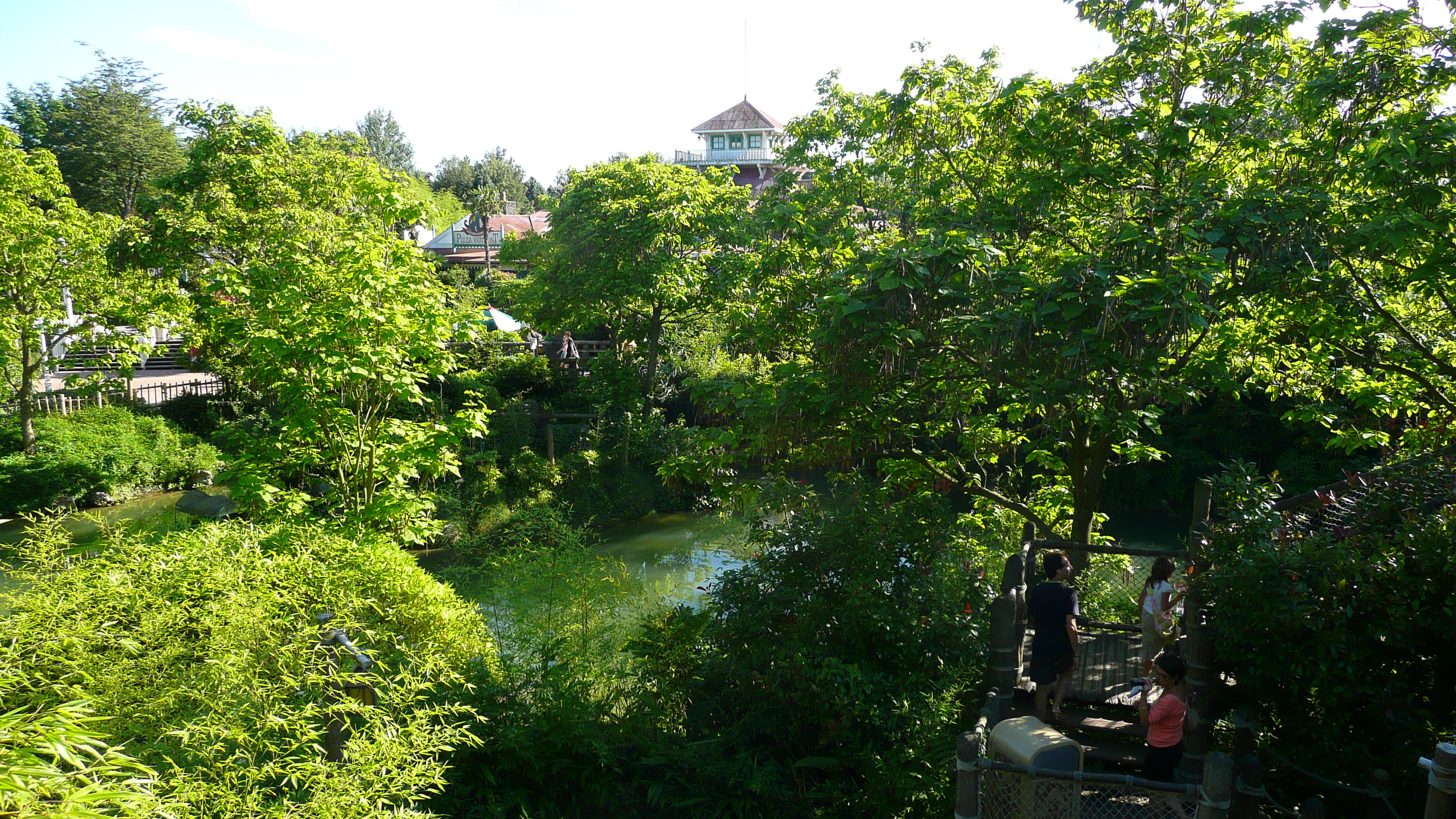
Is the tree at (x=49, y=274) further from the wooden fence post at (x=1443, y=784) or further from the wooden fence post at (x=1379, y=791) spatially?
the wooden fence post at (x=1443, y=784)

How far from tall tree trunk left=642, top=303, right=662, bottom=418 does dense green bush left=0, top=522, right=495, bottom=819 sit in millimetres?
A: 13868

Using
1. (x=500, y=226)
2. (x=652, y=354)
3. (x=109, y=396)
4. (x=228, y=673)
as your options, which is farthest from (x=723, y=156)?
(x=228, y=673)

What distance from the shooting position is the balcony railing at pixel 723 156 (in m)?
44.6

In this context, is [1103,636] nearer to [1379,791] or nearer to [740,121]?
[1379,791]

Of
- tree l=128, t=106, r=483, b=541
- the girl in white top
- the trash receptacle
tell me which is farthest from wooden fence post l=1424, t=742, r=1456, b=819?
tree l=128, t=106, r=483, b=541

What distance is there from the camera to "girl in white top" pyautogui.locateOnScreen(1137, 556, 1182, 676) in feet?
19.9

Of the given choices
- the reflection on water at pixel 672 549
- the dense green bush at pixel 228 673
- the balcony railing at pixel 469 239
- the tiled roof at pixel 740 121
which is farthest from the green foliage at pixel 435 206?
the tiled roof at pixel 740 121

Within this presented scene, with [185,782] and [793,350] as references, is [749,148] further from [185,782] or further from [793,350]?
[185,782]

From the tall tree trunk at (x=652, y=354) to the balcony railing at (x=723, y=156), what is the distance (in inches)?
996

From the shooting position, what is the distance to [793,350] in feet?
25.7

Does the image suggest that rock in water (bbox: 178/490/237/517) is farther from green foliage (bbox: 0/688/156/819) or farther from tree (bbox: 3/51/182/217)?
tree (bbox: 3/51/182/217)

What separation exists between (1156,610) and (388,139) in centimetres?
6706

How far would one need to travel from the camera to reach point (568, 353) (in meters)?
24.3

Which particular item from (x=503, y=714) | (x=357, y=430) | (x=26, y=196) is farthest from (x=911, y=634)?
(x=26, y=196)
